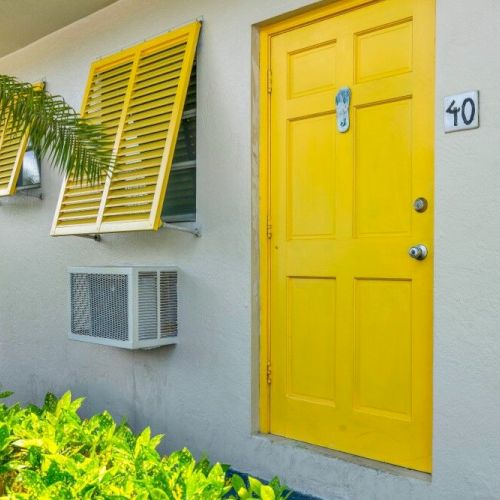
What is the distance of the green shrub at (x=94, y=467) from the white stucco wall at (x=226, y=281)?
1.02 m

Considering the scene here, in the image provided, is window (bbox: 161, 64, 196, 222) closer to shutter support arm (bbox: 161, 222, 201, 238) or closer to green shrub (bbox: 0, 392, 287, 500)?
shutter support arm (bbox: 161, 222, 201, 238)

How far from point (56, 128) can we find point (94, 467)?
2.68m

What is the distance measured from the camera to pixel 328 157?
3615 millimetres

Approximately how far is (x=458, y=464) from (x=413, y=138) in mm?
1487

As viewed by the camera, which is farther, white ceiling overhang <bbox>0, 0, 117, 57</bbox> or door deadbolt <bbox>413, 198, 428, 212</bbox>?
white ceiling overhang <bbox>0, 0, 117, 57</bbox>

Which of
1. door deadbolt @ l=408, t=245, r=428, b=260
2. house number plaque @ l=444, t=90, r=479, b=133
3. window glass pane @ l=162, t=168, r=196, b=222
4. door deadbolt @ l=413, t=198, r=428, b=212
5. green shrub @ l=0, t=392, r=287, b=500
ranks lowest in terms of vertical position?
green shrub @ l=0, t=392, r=287, b=500

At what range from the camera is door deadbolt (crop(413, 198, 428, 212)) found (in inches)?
125

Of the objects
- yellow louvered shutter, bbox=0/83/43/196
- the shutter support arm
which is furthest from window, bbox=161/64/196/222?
yellow louvered shutter, bbox=0/83/43/196

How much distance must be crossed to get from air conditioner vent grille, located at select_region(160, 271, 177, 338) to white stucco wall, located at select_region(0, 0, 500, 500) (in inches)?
2.9

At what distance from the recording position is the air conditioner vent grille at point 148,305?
13.8 feet

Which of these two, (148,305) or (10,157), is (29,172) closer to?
(10,157)

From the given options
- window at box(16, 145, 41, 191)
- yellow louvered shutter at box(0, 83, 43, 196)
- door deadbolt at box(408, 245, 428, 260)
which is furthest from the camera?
window at box(16, 145, 41, 191)

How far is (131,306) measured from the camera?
4156mm

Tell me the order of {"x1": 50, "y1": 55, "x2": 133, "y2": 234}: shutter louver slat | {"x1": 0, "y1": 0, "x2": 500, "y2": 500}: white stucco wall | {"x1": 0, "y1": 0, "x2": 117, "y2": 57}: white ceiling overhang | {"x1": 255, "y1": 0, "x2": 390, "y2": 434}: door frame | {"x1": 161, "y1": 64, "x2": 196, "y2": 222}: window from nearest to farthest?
{"x1": 0, "y1": 0, "x2": 500, "y2": 500}: white stucco wall, {"x1": 255, "y1": 0, "x2": 390, "y2": 434}: door frame, {"x1": 161, "y1": 64, "x2": 196, "y2": 222}: window, {"x1": 50, "y1": 55, "x2": 133, "y2": 234}: shutter louver slat, {"x1": 0, "y1": 0, "x2": 117, "y2": 57}: white ceiling overhang
